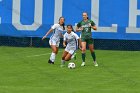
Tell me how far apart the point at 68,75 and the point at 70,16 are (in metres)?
12.1

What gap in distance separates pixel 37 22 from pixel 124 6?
16.7ft

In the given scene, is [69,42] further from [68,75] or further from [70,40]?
[68,75]

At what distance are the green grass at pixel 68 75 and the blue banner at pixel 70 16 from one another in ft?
11.5

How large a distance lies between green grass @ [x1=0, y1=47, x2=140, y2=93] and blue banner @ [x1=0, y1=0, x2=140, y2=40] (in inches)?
138

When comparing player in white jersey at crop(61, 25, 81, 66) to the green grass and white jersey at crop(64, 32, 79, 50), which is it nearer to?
white jersey at crop(64, 32, 79, 50)

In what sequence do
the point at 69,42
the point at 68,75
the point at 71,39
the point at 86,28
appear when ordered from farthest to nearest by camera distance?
the point at 86,28 < the point at 69,42 < the point at 71,39 < the point at 68,75

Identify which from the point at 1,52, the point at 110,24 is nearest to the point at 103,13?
the point at 110,24

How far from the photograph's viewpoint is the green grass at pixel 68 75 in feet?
42.7

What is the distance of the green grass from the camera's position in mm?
13016

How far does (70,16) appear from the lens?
27953 mm

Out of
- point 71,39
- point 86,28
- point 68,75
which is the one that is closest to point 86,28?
point 86,28

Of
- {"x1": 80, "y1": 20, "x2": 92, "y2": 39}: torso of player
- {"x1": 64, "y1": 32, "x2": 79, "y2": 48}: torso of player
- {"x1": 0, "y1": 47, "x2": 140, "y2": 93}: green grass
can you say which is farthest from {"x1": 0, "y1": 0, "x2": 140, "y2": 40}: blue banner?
{"x1": 64, "y1": 32, "x2": 79, "y2": 48}: torso of player

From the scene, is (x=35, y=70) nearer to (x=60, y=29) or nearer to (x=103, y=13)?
(x=60, y=29)

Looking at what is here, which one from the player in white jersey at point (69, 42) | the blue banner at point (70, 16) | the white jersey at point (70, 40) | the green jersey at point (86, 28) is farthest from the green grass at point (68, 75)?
the blue banner at point (70, 16)
